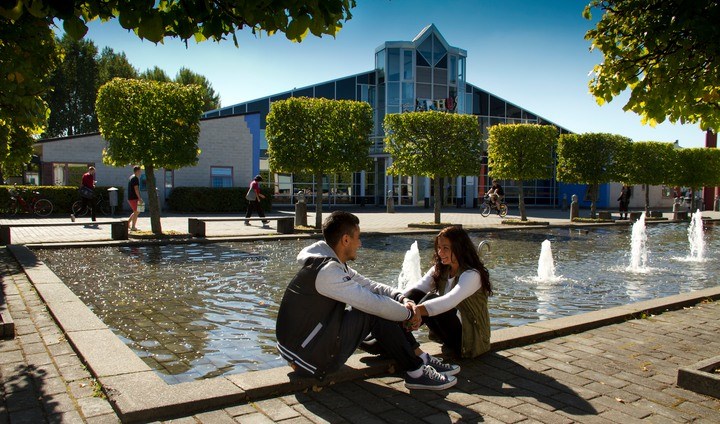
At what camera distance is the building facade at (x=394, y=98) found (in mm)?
38500

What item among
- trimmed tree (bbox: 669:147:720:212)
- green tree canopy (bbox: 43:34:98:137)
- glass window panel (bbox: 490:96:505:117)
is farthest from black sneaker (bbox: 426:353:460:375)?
green tree canopy (bbox: 43:34:98:137)

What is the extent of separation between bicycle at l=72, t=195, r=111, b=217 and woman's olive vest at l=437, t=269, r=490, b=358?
19.3 meters

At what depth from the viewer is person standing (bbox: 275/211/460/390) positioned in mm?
4016

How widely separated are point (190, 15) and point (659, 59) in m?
4.41

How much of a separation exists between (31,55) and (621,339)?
7.16 meters

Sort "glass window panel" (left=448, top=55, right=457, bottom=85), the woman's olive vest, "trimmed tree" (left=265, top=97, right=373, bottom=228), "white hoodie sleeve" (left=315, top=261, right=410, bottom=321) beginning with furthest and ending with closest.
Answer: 1. "glass window panel" (left=448, top=55, right=457, bottom=85)
2. "trimmed tree" (left=265, top=97, right=373, bottom=228)
3. the woman's olive vest
4. "white hoodie sleeve" (left=315, top=261, right=410, bottom=321)

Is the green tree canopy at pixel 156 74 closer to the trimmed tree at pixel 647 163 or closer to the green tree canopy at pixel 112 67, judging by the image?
the green tree canopy at pixel 112 67

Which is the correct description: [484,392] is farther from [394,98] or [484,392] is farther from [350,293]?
[394,98]

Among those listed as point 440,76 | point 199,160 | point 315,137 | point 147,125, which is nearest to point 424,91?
point 440,76

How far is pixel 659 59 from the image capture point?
5.64 metres

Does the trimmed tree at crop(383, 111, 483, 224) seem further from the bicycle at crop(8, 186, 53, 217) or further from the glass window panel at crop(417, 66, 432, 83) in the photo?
the glass window panel at crop(417, 66, 432, 83)

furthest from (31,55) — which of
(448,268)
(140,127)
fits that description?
(140,127)

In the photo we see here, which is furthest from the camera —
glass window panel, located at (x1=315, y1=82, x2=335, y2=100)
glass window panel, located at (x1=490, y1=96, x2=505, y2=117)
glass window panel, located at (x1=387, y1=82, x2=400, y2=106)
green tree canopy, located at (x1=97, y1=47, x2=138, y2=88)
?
green tree canopy, located at (x1=97, y1=47, x2=138, y2=88)

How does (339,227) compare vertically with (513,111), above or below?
below
